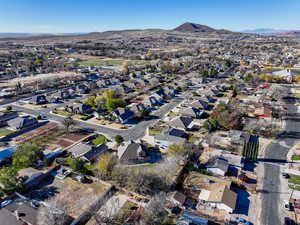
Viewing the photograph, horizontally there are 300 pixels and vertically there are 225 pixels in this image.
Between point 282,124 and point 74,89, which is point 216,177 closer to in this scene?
point 282,124

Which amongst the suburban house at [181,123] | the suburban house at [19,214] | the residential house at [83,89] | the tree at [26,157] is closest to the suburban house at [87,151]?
the tree at [26,157]

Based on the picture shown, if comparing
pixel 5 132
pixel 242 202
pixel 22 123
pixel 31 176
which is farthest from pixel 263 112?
pixel 5 132

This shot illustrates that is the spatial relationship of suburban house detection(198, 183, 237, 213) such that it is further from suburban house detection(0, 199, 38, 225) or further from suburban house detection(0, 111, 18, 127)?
suburban house detection(0, 111, 18, 127)

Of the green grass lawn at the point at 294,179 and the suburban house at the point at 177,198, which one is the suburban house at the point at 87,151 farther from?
the green grass lawn at the point at 294,179

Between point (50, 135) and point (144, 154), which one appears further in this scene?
point (50, 135)

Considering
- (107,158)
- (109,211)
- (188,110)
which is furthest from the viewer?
(188,110)

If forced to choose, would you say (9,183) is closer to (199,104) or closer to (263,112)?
(199,104)

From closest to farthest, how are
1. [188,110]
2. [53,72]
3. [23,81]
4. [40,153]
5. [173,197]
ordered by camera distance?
[173,197] → [40,153] → [188,110] → [23,81] → [53,72]

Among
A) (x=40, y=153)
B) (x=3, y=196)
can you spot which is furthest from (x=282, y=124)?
(x=3, y=196)

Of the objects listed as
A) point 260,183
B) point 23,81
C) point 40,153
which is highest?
point 23,81
